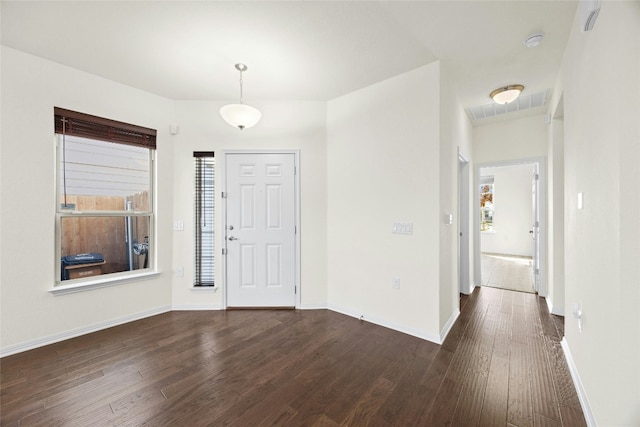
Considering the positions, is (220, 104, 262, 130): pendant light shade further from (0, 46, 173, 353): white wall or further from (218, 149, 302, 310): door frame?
(0, 46, 173, 353): white wall

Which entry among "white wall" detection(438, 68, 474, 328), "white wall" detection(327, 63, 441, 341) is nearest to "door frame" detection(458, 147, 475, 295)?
"white wall" detection(438, 68, 474, 328)

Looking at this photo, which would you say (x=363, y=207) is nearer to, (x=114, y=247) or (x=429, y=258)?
→ (x=429, y=258)

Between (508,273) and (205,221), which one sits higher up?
(205,221)

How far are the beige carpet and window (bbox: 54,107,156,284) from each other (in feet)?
18.0

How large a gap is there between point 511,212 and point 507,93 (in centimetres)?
605

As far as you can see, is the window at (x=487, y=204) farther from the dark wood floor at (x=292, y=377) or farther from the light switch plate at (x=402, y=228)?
the light switch plate at (x=402, y=228)

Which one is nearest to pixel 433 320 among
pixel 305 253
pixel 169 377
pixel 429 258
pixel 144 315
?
pixel 429 258

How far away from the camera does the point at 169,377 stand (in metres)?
1.99

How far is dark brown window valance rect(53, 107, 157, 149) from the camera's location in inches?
104

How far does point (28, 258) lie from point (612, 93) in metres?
4.47

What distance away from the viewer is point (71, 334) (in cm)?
264

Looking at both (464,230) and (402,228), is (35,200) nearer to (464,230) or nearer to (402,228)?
(402,228)

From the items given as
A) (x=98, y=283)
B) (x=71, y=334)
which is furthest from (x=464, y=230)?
(x=71, y=334)

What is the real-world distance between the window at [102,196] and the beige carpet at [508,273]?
5.49 m
